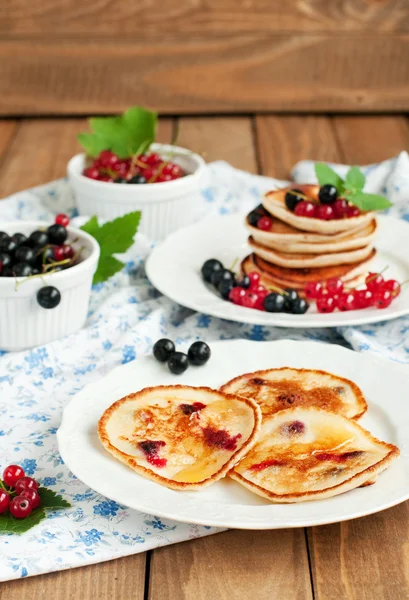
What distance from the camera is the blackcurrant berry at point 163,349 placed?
1.91m

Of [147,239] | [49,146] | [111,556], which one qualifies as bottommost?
[49,146]

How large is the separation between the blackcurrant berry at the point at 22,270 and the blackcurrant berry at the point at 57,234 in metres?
0.17

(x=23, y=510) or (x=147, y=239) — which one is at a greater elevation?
(x=23, y=510)

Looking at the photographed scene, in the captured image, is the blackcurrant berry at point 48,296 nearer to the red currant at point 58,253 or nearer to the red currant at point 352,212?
the red currant at point 58,253

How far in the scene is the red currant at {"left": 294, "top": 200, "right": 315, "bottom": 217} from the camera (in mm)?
2342

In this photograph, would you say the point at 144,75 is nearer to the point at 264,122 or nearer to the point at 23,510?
the point at 264,122

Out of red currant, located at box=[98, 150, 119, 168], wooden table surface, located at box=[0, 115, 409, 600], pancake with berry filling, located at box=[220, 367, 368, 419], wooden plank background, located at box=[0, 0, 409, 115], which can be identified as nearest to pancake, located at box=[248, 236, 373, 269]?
pancake with berry filling, located at box=[220, 367, 368, 419]

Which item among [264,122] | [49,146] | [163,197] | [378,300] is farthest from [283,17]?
[378,300]

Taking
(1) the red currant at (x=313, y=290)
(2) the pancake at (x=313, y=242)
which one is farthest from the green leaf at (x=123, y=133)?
(1) the red currant at (x=313, y=290)

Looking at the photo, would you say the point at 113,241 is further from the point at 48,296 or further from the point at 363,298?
the point at 363,298

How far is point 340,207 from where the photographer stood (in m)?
2.35

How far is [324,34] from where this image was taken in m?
4.30

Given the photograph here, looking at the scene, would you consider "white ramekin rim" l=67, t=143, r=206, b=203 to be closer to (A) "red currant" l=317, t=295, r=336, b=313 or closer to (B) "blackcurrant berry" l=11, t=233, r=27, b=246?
(B) "blackcurrant berry" l=11, t=233, r=27, b=246

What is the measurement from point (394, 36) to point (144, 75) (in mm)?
1227
